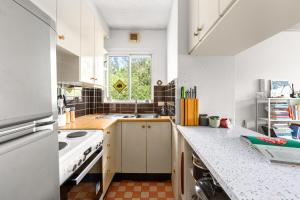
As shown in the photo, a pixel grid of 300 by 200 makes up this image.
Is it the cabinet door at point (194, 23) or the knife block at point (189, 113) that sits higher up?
the cabinet door at point (194, 23)

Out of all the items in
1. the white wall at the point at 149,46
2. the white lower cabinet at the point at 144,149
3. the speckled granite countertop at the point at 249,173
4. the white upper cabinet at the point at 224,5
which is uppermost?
the white wall at the point at 149,46

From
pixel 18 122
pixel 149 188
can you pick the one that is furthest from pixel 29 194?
pixel 149 188

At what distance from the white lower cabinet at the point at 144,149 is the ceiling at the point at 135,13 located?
1651 millimetres

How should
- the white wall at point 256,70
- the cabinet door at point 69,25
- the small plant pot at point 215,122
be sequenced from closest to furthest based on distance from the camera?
the cabinet door at point 69,25
the small plant pot at point 215,122
the white wall at point 256,70

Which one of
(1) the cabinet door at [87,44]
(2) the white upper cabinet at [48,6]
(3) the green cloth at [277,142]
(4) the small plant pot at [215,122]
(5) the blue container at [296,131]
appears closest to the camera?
(3) the green cloth at [277,142]

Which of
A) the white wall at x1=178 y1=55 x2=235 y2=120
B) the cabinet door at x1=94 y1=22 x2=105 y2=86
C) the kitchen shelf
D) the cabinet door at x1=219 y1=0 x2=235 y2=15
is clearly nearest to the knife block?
the white wall at x1=178 y1=55 x2=235 y2=120

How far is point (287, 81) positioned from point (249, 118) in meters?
0.95

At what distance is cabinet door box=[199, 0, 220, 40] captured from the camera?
3.35 feet

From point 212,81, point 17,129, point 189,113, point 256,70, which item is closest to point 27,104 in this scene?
point 17,129

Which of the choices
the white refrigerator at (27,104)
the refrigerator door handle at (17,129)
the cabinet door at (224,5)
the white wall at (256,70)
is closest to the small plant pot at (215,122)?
the cabinet door at (224,5)

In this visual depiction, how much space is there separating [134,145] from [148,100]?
99 cm

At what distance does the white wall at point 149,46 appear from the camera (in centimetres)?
316

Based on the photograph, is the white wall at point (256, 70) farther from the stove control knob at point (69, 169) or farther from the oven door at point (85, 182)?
the stove control knob at point (69, 169)

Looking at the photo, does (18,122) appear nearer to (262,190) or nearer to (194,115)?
(262,190)
